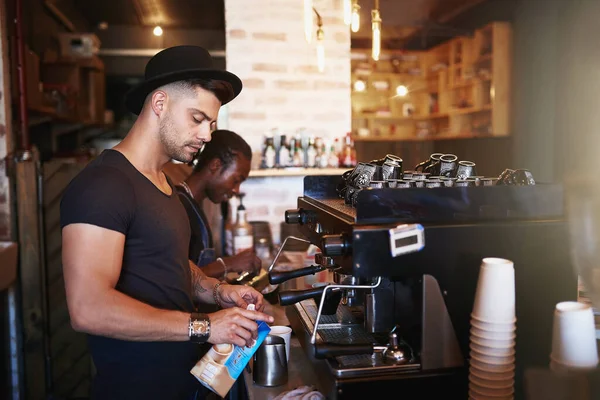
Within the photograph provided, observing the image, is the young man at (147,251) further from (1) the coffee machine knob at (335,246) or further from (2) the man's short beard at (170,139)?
(1) the coffee machine knob at (335,246)

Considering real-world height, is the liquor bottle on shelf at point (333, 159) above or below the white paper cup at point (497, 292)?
above

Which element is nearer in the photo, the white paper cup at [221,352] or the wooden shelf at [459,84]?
the white paper cup at [221,352]

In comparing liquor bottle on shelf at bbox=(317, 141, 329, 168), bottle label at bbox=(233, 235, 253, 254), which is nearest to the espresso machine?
bottle label at bbox=(233, 235, 253, 254)

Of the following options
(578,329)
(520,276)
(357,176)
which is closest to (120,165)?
(357,176)

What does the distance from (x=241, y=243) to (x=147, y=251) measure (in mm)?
1767

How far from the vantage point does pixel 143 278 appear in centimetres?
153

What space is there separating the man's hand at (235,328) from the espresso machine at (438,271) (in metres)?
0.19

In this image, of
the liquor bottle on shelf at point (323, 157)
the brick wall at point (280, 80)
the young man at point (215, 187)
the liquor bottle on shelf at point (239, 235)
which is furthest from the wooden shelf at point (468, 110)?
the young man at point (215, 187)

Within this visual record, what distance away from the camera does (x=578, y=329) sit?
1.07 metres

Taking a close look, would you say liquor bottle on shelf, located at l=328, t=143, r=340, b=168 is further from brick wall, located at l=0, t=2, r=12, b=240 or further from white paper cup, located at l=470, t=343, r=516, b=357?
white paper cup, located at l=470, t=343, r=516, b=357

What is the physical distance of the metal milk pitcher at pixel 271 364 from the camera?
149 centimetres

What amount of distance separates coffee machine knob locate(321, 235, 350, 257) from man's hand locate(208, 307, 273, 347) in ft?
1.04

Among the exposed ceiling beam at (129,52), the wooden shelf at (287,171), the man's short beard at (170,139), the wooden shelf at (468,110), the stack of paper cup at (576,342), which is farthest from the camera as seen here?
the exposed ceiling beam at (129,52)

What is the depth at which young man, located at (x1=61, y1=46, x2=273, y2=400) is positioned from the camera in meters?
1.32
